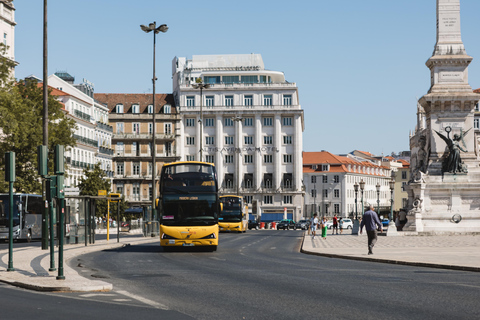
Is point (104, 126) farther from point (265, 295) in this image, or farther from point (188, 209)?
point (265, 295)

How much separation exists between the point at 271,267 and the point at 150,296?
886cm

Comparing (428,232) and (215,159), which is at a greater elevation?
(215,159)

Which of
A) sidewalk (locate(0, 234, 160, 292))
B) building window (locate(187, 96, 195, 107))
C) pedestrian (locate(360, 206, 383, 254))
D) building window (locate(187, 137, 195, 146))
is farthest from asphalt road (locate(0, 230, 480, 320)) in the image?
building window (locate(187, 96, 195, 107))

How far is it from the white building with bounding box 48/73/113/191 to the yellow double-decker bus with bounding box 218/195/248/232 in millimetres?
23779

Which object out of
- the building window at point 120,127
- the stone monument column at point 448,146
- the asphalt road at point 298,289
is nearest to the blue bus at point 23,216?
the stone monument column at point 448,146

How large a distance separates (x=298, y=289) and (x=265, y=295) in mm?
1335

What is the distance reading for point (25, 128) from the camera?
4822 centimetres

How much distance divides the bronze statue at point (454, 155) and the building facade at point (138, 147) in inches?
2915

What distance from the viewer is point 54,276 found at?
18.8 metres

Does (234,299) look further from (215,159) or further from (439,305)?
(215,159)

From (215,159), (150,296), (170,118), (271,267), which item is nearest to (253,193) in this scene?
(215,159)

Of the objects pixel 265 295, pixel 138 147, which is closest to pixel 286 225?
pixel 138 147

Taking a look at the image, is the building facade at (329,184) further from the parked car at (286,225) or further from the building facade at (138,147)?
the parked car at (286,225)

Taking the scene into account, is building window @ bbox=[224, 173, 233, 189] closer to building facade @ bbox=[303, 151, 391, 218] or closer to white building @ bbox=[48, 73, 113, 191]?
white building @ bbox=[48, 73, 113, 191]
